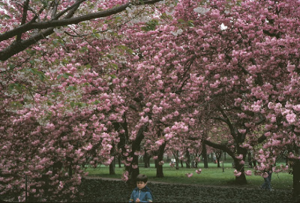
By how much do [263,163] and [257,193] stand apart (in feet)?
25.3

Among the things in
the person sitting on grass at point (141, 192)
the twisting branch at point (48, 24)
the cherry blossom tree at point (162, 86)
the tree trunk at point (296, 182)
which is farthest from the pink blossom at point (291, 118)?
the tree trunk at point (296, 182)

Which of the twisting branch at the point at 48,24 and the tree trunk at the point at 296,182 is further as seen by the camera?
the tree trunk at the point at 296,182

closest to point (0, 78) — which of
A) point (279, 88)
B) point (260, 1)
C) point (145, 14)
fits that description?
point (145, 14)

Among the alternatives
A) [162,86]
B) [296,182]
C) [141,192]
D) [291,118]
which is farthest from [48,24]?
[296,182]

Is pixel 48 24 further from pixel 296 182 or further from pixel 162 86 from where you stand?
pixel 296 182

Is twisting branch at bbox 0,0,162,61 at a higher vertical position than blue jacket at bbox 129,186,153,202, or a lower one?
higher

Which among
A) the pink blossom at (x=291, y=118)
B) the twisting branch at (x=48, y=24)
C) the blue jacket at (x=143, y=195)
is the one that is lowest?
the blue jacket at (x=143, y=195)

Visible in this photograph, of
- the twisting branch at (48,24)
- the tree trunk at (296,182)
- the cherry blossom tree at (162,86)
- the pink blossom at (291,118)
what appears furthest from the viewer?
the tree trunk at (296,182)

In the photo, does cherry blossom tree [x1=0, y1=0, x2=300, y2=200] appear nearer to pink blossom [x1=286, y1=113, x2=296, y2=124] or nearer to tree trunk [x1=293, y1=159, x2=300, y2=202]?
tree trunk [x1=293, y1=159, x2=300, y2=202]

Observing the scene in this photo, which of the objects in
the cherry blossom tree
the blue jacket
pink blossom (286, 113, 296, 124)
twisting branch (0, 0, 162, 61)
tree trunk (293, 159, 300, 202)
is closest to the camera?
twisting branch (0, 0, 162, 61)

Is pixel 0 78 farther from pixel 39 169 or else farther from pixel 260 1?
pixel 260 1

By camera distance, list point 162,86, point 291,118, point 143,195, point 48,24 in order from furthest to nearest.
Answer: point 162,86, point 291,118, point 143,195, point 48,24

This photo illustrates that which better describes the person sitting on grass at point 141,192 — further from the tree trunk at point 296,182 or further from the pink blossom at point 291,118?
the tree trunk at point 296,182

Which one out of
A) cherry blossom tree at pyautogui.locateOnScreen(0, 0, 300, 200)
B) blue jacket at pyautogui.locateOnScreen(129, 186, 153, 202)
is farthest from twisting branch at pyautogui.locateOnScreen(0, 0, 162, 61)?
blue jacket at pyautogui.locateOnScreen(129, 186, 153, 202)
